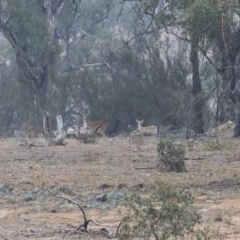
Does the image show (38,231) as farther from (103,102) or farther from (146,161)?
(103,102)

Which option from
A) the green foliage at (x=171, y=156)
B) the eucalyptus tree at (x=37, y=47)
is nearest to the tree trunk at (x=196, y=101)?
the eucalyptus tree at (x=37, y=47)

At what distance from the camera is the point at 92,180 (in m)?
14.7

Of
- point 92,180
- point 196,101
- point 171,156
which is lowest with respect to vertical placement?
point 92,180

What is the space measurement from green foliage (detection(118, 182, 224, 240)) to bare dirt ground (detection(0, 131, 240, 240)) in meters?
0.62

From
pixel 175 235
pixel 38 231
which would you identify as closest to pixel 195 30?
pixel 38 231

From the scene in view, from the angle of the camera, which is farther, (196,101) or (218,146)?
(196,101)

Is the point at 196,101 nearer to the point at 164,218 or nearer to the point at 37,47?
the point at 37,47

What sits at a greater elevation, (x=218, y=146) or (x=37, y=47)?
(x=37, y=47)

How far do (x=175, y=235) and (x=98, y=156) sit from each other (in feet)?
39.7

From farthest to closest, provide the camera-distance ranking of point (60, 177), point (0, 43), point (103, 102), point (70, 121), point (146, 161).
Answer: point (0, 43), point (70, 121), point (103, 102), point (146, 161), point (60, 177)

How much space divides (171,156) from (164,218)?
826 centimetres

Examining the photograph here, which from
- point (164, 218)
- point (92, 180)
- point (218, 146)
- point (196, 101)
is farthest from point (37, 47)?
point (164, 218)

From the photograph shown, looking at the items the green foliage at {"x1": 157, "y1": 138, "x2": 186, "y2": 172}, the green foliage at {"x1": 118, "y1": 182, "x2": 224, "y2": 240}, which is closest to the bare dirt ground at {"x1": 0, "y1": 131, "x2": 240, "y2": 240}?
the green foliage at {"x1": 157, "y1": 138, "x2": 186, "y2": 172}

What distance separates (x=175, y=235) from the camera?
741cm
